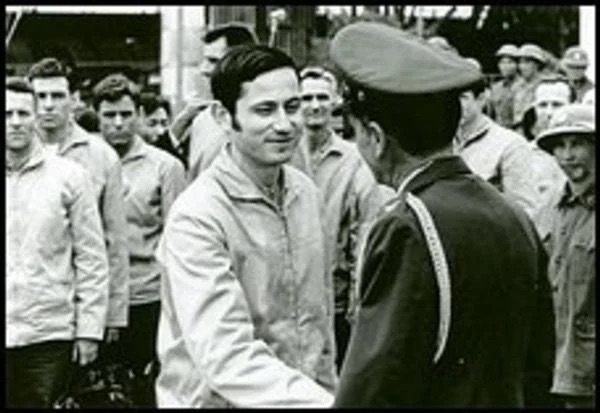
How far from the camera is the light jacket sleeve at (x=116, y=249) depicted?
8.09m

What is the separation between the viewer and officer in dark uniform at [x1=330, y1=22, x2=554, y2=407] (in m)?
3.29

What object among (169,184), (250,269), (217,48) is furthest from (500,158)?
(250,269)

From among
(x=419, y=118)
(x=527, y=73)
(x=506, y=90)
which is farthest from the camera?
(x=506, y=90)

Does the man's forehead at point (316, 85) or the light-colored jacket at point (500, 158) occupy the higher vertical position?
the man's forehead at point (316, 85)

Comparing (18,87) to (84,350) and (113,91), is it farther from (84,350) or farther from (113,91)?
(113,91)

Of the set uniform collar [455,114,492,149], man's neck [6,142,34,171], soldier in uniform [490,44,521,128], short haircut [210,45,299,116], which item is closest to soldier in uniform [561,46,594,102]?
soldier in uniform [490,44,521,128]

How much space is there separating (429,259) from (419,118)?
0.33m

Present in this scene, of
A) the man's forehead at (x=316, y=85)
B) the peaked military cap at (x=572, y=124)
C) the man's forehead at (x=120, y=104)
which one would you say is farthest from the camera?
the man's forehead at (x=120, y=104)

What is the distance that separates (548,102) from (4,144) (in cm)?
412

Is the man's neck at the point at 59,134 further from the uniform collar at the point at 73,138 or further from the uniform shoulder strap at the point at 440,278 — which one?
the uniform shoulder strap at the point at 440,278

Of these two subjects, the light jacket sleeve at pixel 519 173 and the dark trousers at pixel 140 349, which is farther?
the dark trousers at pixel 140 349

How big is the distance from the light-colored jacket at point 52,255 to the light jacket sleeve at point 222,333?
3.07m

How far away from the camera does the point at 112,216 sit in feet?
26.8

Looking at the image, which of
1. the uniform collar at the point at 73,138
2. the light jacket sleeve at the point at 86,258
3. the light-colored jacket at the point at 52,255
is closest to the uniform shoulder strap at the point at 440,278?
the light-colored jacket at the point at 52,255
